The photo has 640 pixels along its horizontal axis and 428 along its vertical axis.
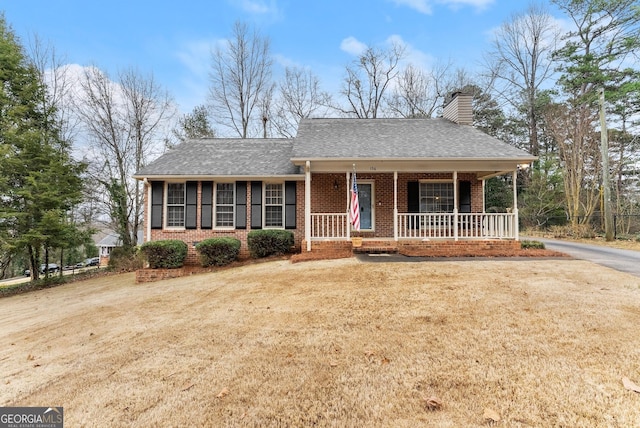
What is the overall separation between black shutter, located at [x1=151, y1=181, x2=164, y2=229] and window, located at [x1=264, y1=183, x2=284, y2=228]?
153 inches

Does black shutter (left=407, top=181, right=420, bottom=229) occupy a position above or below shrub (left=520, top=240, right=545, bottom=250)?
above

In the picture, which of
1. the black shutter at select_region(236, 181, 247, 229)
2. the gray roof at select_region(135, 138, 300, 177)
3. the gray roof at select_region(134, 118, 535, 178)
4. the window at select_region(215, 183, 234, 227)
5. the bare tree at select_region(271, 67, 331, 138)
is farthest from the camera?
the bare tree at select_region(271, 67, 331, 138)

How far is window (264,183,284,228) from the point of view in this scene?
1117 cm

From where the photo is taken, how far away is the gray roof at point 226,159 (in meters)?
10.9

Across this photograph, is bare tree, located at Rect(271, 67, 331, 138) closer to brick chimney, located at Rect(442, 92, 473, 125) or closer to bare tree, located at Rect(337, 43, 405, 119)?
bare tree, located at Rect(337, 43, 405, 119)

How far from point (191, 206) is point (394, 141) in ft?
26.1

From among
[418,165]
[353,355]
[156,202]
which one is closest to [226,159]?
[156,202]

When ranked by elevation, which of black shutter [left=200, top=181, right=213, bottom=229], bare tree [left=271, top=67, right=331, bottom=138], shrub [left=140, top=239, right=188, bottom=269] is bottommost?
shrub [left=140, top=239, right=188, bottom=269]

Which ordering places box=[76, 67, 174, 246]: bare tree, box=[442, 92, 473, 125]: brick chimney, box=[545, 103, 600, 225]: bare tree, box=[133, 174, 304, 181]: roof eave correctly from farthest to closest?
box=[76, 67, 174, 246]: bare tree
box=[545, 103, 600, 225]: bare tree
box=[442, 92, 473, 125]: brick chimney
box=[133, 174, 304, 181]: roof eave

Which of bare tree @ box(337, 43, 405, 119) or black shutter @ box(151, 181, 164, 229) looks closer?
black shutter @ box(151, 181, 164, 229)

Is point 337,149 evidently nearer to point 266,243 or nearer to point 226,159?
point 266,243

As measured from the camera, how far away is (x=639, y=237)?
12.9m

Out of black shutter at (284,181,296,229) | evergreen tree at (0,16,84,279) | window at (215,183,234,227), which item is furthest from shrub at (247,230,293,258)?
evergreen tree at (0,16,84,279)

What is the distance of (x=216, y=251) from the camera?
32.7 feet
